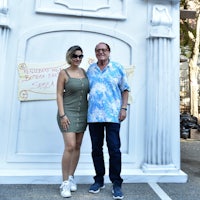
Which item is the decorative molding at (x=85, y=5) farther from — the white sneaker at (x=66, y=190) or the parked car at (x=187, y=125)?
the parked car at (x=187, y=125)

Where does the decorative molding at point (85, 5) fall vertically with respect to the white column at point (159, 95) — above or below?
above

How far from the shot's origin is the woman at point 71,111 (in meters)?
3.01

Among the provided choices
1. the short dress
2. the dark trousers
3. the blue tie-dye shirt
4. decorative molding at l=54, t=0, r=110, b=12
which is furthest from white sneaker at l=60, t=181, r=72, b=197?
decorative molding at l=54, t=0, r=110, b=12

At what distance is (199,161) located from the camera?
5.37 metres

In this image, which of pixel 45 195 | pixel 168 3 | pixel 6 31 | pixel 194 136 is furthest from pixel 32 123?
pixel 194 136

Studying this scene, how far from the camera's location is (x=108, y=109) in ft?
9.76

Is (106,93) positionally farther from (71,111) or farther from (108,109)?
(71,111)

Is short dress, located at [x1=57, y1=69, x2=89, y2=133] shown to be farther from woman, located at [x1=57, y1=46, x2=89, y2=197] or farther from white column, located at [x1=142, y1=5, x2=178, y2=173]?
white column, located at [x1=142, y1=5, x2=178, y2=173]

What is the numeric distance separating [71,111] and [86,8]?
1.92m

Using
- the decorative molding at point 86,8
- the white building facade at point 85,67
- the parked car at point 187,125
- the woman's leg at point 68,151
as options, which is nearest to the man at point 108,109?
the woman's leg at point 68,151

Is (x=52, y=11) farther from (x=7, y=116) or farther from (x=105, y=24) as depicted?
(x=7, y=116)

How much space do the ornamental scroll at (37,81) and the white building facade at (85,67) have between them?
0.6 inches

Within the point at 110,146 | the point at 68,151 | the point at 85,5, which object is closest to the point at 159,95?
the point at 110,146

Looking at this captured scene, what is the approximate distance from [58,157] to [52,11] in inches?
90.0
